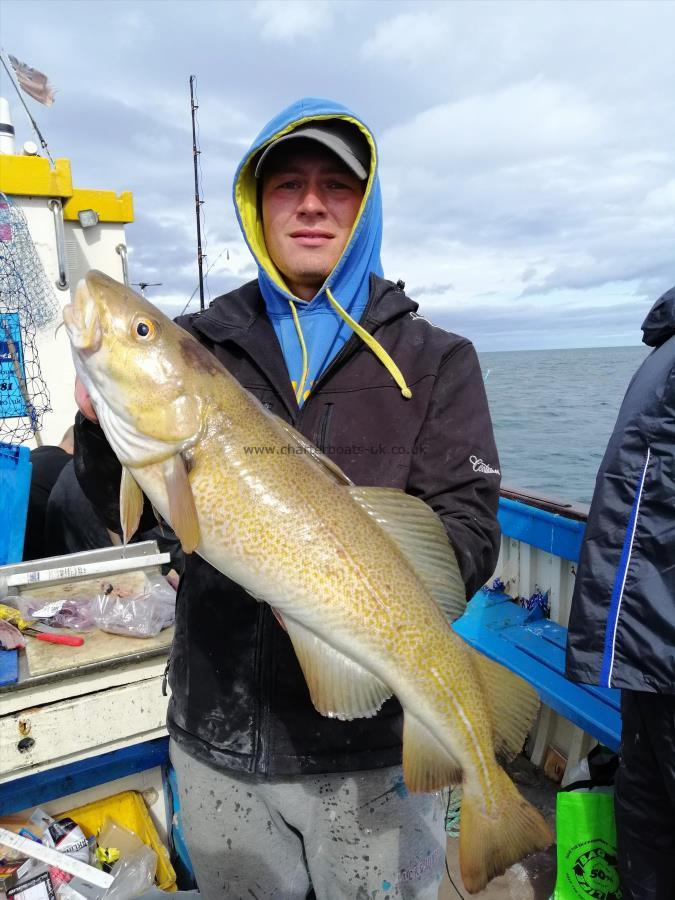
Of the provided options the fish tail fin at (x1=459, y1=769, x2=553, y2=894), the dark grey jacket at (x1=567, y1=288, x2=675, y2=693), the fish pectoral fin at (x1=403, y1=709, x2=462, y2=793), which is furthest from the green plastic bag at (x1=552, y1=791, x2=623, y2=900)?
the fish pectoral fin at (x1=403, y1=709, x2=462, y2=793)

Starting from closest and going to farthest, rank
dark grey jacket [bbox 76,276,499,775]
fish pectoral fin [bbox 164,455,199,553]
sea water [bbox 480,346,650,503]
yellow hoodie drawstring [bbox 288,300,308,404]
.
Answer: fish pectoral fin [bbox 164,455,199,553], dark grey jacket [bbox 76,276,499,775], yellow hoodie drawstring [bbox 288,300,308,404], sea water [bbox 480,346,650,503]

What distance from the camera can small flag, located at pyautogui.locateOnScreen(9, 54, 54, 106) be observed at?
6849 millimetres

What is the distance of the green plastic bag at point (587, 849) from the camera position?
128 inches

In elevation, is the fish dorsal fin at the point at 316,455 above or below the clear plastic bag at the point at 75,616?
above

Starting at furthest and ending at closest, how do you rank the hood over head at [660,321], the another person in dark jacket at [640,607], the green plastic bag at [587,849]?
the green plastic bag at [587,849] → the hood over head at [660,321] → the another person in dark jacket at [640,607]

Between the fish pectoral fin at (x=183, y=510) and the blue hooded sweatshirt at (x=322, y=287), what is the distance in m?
0.69

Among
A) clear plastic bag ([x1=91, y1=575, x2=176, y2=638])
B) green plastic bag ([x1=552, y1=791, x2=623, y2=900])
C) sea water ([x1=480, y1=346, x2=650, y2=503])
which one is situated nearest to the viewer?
clear plastic bag ([x1=91, y1=575, x2=176, y2=638])

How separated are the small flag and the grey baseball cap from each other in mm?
6143

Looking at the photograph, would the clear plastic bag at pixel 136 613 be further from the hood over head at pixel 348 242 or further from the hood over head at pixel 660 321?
the hood over head at pixel 660 321

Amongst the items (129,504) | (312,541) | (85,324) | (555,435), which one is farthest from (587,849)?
(555,435)

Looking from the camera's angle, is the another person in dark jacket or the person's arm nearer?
the person's arm

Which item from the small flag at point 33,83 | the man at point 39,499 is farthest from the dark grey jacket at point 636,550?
the small flag at point 33,83

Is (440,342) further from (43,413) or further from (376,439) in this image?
(43,413)

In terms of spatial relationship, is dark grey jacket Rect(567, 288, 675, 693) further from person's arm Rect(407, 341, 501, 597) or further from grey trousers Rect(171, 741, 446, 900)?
grey trousers Rect(171, 741, 446, 900)
